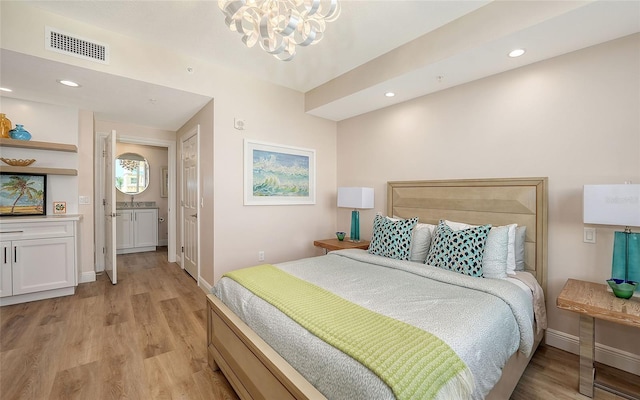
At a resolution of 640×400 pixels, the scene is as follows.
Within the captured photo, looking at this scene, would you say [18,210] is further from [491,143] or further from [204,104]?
[491,143]

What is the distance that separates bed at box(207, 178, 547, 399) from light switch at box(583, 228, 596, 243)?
244 millimetres

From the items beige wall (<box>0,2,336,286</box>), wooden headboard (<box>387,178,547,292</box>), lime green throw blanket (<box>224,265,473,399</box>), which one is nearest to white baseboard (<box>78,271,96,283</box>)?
beige wall (<box>0,2,336,286</box>)

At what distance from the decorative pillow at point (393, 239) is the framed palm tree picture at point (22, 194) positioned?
4.05 meters

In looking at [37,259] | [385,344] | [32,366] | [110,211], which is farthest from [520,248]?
[37,259]

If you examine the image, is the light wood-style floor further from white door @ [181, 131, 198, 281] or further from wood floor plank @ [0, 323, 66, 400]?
white door @ [181, 131, 198, 281]

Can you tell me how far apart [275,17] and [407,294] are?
6.50 ft

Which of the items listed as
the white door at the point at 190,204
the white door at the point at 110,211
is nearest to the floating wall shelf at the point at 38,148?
the white door at the point at 110,211

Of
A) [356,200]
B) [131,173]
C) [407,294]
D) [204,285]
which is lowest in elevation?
[204,285]

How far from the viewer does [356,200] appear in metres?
3.54

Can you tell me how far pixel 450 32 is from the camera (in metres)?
2.25

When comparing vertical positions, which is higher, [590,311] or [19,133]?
[19,133]

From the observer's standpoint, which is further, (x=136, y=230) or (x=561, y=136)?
(x=136, y=230)

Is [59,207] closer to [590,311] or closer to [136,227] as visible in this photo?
[136,227]

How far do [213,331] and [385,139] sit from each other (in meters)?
2.89
